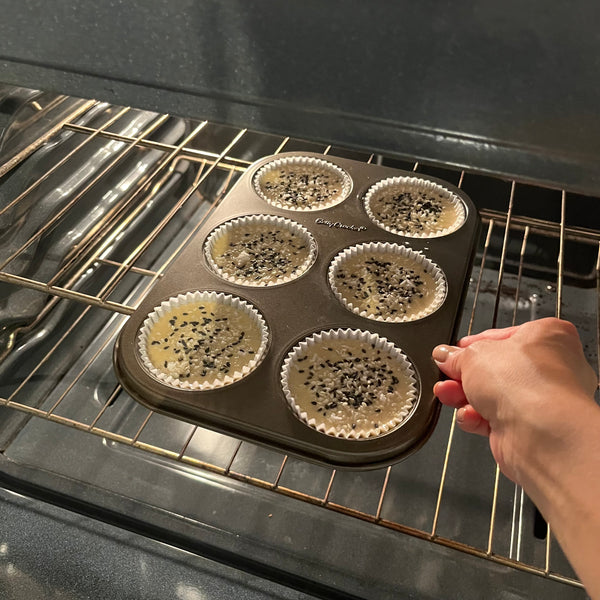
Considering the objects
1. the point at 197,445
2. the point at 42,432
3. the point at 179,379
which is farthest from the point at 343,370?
the point at 42,432

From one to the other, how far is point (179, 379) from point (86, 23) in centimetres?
88

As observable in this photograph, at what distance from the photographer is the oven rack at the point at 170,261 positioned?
3.84 feet

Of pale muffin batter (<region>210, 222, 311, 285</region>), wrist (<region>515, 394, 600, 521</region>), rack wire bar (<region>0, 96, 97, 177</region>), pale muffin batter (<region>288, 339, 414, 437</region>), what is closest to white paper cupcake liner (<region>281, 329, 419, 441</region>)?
pale muffin batter (<region>288, 339, 414, 437</region>)

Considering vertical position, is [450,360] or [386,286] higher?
[450,360]

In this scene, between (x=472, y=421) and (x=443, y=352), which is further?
(x=443, y=352)

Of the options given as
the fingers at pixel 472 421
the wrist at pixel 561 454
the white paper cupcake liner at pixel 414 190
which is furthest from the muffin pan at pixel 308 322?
the wrist at pixel 561 454

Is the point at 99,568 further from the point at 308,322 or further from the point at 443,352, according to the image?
the point at 443,352

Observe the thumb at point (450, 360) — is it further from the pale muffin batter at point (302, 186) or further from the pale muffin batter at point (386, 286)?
the pale muffin batter at point (302, 186)

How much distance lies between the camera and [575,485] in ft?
2.32

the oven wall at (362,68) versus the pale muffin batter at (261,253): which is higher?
the oven wall at (362,68)

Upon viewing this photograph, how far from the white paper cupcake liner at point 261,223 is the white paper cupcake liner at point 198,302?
65 millimetres

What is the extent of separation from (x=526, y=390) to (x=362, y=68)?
58 cm

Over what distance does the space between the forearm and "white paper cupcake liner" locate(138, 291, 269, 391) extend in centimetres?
63

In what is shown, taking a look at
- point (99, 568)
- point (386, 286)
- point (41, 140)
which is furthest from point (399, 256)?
point (99, 568)
